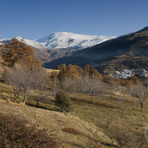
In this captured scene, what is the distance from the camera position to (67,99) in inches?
1189

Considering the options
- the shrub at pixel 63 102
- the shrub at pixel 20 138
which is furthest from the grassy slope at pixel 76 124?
the shrub at pixel 20 138

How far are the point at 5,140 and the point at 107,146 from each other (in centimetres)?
1151

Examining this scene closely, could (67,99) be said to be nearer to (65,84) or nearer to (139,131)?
(139,131)

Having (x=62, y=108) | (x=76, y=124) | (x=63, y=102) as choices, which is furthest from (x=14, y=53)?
(x=76, y=124)

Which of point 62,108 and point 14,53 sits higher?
point 14,53

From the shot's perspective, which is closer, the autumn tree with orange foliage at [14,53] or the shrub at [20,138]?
the shrub at [20,138]

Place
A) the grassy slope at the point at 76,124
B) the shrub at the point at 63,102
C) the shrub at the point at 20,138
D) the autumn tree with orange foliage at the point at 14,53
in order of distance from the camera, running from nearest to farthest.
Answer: the shrub at the point at 20,138 → the grassy slope at the point at 76,124 → the shrub at the point at 63,102 → the autumn tree with orange foliage at the point at 14,53

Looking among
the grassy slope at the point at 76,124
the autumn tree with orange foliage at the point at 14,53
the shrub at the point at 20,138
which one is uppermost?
the autumn tree with orange foliage at the point at 14,53

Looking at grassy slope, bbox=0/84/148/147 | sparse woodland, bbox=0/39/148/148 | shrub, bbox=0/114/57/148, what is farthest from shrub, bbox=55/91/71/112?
shrub, bbox=0/114/57/148

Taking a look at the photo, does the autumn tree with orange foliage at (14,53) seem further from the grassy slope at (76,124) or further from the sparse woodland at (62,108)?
the grassy slope at (76,124)

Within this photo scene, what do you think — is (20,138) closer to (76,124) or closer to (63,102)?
(76,124)

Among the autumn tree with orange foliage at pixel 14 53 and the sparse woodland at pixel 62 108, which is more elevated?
the autumn tree with orange foliage at pixel 14 53

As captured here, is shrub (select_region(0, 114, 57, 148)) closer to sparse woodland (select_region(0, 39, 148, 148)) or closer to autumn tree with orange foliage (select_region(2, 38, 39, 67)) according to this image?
sparse woodland (select_region(0, 39, 148, 148))

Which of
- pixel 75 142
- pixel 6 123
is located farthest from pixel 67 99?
pixel 6 123
